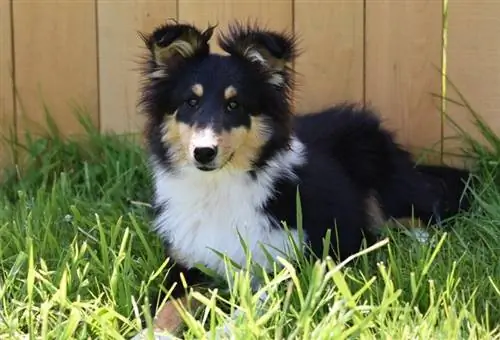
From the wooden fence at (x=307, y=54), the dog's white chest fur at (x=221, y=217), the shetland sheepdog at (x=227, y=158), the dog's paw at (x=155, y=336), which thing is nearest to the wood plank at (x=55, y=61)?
the wooden fence at (x=307, y=54)

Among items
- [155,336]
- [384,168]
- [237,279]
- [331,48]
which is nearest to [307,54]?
[331,48]

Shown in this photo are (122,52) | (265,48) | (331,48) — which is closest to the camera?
(265,48)

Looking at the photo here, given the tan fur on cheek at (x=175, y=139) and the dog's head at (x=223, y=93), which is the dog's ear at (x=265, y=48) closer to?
the dog's head at (x=223, y=93)

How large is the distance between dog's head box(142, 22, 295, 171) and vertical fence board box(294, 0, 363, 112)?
949 millimetres

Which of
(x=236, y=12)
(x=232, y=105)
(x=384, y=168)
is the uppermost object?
(x=236, y=12)

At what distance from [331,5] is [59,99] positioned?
1.46m

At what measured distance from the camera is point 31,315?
9.64 ft

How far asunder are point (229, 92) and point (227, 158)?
0.26 metres

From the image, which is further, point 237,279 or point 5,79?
point 5,79

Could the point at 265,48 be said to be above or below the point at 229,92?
above

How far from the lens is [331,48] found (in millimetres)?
4496

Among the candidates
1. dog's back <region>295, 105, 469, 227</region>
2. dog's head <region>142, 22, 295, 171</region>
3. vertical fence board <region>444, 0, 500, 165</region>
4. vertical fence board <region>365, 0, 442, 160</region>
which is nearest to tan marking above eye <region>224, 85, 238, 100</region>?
dog's head <region>142, 22, 295, 171</region>

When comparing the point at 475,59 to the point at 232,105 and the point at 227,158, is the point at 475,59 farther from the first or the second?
the point at 227,158

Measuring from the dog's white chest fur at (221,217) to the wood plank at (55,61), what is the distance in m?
1.29
